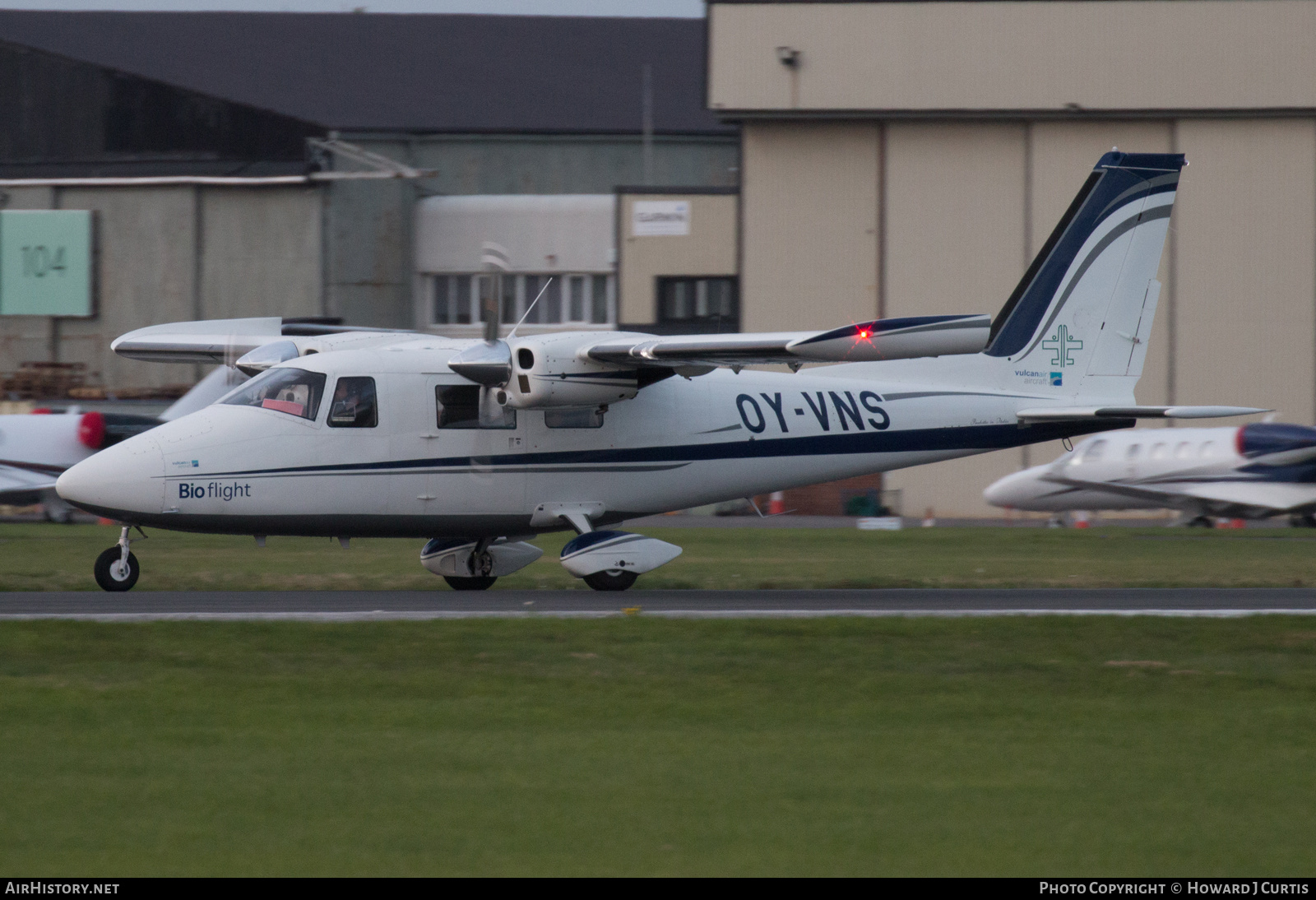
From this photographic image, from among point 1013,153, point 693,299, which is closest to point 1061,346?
point 1013,153

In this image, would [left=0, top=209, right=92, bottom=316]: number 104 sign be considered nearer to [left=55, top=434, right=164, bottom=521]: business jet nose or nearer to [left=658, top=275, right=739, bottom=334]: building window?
[left=658, top=275, right=739, bottom=334]: building window

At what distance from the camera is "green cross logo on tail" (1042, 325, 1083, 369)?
18625mm

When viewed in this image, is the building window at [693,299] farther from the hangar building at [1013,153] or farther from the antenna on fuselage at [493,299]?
the antenna on fuselage at [493,299]

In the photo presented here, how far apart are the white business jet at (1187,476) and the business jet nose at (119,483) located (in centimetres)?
2456

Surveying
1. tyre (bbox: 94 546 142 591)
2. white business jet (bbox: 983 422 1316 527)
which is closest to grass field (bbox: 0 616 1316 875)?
tyre (bbox: 94 546 142 591)

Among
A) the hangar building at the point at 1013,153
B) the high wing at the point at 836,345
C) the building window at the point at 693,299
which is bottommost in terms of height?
the high wing at the point at 836,345

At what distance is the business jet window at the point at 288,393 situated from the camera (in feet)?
52.1

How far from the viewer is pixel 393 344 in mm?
17047

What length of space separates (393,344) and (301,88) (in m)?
36.7

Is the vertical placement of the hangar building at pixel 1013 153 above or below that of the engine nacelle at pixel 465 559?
above

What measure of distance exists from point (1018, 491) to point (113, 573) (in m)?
24.6

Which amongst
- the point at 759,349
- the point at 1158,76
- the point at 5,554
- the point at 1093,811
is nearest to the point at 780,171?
the point at 1158,76

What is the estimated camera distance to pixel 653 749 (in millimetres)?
8797

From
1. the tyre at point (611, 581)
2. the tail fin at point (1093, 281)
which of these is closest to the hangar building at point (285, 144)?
the tyre at point (611, 581)
